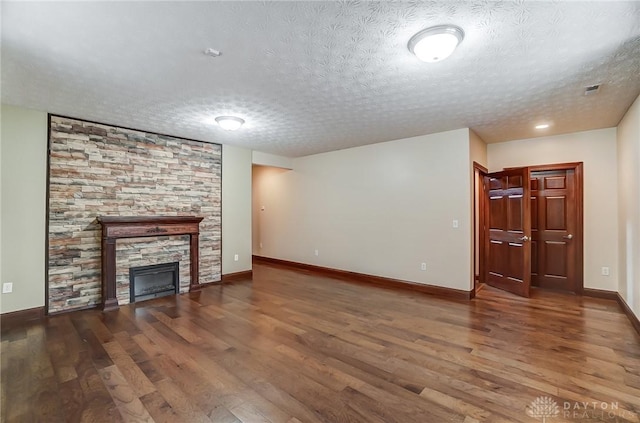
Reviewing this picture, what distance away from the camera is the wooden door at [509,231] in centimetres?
457

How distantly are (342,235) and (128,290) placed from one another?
3.80m

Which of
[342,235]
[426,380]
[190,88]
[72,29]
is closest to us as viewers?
[72,29]

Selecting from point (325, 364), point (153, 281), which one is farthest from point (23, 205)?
point (325, 364)

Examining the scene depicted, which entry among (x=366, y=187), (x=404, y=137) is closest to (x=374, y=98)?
(x=404, y=137)

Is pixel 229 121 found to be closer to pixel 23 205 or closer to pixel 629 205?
pixel 23 205

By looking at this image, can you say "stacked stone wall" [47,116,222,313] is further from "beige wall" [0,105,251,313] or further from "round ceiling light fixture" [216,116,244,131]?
"round ceiling light fixture" [216,116,244,131]

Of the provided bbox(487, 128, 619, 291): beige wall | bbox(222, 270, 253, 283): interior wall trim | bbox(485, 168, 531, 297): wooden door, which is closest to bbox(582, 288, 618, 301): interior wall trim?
bbox(487, 128, 619, 291): beige wall

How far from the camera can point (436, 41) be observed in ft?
6.77

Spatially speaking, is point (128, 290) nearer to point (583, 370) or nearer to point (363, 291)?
point (363, 291)

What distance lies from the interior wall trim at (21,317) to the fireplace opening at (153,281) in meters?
0.99

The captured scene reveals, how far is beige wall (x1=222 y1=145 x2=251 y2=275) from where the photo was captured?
565 centimetres

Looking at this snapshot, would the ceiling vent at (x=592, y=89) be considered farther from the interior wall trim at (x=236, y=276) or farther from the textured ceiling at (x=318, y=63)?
the interior wall trim at (x=236, y=276)

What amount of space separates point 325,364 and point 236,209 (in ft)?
13.1

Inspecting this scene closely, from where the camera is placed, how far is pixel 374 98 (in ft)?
10.8
